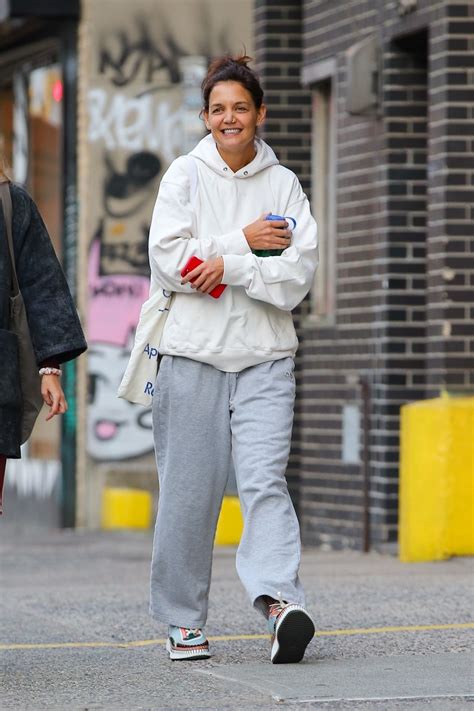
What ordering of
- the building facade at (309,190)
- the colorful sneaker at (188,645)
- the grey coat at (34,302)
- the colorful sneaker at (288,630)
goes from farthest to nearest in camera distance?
the building facade at (309,190), the colorful sneaker at (188,645), the colorful sneaker at (288,630), the grey coat at (34,302)

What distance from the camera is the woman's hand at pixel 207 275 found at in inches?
247

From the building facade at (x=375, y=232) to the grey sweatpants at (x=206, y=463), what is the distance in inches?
169

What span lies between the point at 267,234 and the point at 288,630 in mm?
1258

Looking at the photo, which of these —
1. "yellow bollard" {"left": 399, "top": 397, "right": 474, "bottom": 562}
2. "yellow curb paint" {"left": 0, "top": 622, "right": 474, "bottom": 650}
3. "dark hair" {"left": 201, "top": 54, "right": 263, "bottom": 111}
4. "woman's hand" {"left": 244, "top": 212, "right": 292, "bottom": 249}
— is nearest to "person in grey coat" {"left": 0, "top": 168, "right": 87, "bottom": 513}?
"woman's hand" {"left": 244, "top": 212, "right": 292, "bottom": 249}

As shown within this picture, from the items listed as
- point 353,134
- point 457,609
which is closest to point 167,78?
point 353,134

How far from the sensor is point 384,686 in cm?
575

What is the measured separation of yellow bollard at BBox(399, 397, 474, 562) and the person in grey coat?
14.9 feet

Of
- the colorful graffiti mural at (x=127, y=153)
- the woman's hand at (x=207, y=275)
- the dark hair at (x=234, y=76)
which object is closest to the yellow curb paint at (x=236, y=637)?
the woman's hand at (x=207, y=275)

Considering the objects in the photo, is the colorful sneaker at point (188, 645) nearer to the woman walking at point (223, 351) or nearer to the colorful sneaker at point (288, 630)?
the woman walking at point (223, 351)

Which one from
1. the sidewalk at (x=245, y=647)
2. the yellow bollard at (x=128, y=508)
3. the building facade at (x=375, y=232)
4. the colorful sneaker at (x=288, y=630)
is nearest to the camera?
the sidewalk at (x=245, y=647)

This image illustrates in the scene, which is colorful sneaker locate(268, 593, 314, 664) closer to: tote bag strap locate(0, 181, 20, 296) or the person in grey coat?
the person in grey coat

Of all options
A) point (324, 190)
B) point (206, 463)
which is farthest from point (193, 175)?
point (324, 190)

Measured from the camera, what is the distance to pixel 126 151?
16016 mm

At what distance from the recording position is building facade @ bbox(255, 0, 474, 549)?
1059 centimetres
